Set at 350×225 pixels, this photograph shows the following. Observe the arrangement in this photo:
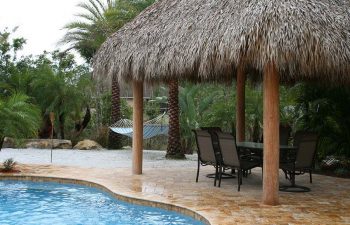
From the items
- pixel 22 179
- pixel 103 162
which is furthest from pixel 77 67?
pixel 22 179

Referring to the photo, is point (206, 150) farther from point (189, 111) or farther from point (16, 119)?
point (189, 111)

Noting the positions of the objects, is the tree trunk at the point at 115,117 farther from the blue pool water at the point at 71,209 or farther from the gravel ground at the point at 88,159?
the blue pool water at the point at 71,209

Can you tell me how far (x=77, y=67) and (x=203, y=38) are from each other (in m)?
13.6

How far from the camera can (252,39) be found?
633 centimetres

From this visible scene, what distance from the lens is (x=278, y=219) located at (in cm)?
596

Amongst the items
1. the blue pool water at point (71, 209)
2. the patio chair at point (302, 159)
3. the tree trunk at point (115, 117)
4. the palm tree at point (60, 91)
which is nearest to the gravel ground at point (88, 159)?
the tree trunk at point (115, 117)

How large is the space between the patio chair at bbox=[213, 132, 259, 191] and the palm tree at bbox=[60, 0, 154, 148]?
8.25 m

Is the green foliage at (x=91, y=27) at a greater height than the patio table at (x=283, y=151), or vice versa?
the green foliage at (x=91, y=27)

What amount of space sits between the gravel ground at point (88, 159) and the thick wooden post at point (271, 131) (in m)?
5.16

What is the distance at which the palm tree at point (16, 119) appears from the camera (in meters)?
10.2

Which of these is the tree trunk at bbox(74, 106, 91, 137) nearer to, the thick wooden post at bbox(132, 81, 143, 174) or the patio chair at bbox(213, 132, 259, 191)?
the thick wooden post at bbox(132, 81, 143, 174)

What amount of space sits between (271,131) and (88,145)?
11.2m

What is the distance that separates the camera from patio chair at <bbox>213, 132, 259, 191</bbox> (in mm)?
7777

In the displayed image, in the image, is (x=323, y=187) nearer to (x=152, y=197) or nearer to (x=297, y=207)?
(x=297, y=207)
